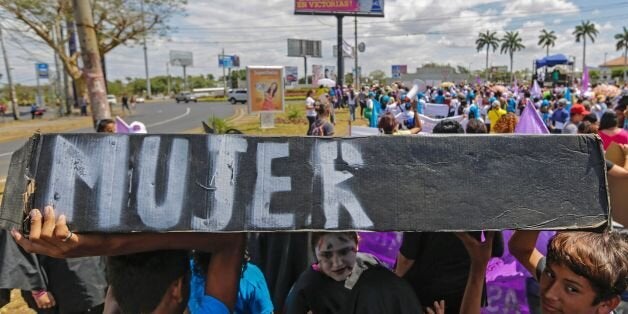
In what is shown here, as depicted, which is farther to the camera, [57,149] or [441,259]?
[441,259]

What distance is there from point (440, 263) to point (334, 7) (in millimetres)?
40100

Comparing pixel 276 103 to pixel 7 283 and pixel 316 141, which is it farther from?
pixel 316 141

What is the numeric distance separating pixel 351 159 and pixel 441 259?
4.08ft

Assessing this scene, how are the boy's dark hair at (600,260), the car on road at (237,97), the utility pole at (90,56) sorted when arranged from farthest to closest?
the car on road at (237,97) → the utility pole at (90,56) → the boy's dark hair at (600,260)

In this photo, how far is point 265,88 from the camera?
17.4 m

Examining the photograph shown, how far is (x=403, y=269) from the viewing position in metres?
2.26

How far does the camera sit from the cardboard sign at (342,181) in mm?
1160

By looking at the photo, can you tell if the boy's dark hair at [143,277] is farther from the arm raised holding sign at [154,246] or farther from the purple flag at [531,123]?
the purple flag at [531,123]

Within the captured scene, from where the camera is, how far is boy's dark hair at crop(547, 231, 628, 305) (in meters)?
1.46

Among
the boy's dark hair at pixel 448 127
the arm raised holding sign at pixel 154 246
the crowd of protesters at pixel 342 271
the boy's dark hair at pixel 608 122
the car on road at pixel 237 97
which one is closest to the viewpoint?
the arm raised holding sign at pixel 154 246

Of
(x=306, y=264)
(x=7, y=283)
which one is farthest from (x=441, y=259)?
(x=7, y=283)

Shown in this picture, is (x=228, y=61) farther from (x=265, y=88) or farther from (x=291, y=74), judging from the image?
(x=265, y=88)

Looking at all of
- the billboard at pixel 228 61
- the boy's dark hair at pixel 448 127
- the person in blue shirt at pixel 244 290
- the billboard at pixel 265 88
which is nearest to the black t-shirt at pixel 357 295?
the person in blue shirt at pixel 244 290

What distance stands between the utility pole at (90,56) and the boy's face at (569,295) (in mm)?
5424
